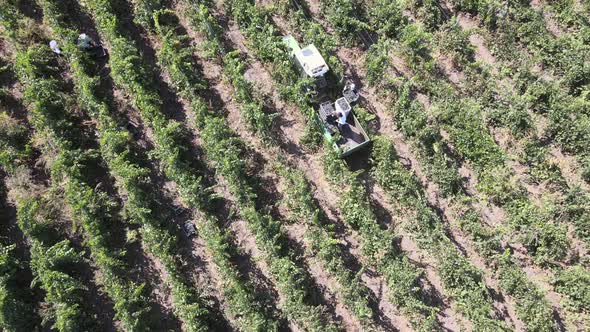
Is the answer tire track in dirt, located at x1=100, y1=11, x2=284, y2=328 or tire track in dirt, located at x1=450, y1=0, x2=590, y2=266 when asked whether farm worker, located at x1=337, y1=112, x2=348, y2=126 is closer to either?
tire track in dirt, located at x1=100, y1=11, x2=284, y2=328

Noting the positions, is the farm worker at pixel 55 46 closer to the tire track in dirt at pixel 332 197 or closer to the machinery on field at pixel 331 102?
the tire track in dirt at pixel 332 197

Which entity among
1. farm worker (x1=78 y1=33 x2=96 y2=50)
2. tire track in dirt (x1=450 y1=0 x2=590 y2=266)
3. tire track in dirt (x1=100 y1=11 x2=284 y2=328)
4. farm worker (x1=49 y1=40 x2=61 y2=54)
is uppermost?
farm worker (x1=49 y1=40 x2=61 y2=54)

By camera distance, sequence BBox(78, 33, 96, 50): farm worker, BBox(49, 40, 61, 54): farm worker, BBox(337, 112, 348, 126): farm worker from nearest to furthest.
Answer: BBox(337, 112, 348, 126): farm worker
BBox(78, 33, 96, 50): farm worker
BBox(49, 40, 61, 54): farm worker

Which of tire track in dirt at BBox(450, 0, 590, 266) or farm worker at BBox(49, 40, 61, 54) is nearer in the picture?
tire track in dirt at BBox(450, 0, 590, 266)

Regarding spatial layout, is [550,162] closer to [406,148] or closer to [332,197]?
[406,148]

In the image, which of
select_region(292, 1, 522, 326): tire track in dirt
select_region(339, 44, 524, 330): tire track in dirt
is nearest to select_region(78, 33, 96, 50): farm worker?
select_region(292, 1, 522, 326): tire track in dirt

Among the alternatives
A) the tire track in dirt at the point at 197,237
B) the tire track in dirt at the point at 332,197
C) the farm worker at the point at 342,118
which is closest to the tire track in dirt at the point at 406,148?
the tire track in dirt at the point at 332,197
